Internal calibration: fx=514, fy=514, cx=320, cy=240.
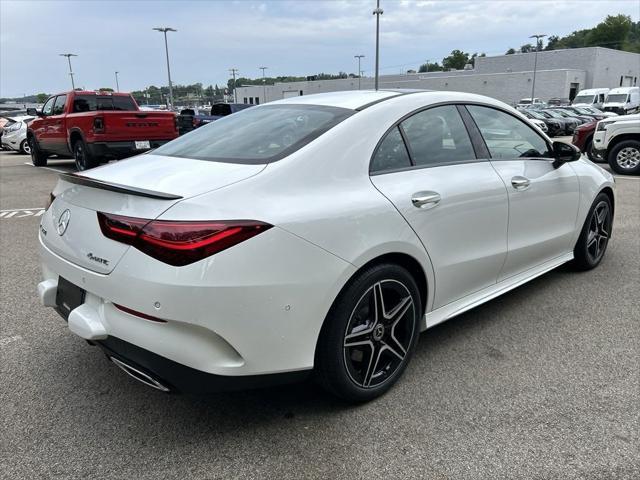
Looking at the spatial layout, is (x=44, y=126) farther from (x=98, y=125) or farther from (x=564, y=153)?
(x=564, y=153)

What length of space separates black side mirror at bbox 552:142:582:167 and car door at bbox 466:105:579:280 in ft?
0.13

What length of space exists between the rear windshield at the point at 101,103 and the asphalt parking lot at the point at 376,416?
960cm

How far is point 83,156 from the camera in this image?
1110cm

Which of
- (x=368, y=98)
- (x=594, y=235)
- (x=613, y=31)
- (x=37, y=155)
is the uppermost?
(x=613, y=31)

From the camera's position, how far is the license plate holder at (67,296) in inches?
92.9

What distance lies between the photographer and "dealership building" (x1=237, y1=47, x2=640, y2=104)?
60.3 metres

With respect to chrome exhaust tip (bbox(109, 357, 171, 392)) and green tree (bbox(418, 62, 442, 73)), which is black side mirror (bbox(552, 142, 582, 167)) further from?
green tree (bbox(418, 62, 442, 73))

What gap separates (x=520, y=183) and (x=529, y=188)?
144 millimetres

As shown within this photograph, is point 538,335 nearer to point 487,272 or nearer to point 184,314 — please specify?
point 487,272

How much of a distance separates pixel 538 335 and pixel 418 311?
114 centimetres

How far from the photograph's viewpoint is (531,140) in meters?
3.87

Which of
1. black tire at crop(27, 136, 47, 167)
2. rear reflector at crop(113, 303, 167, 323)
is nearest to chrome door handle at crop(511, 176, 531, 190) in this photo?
rear reflector at crop(113, 303, 167, 323)

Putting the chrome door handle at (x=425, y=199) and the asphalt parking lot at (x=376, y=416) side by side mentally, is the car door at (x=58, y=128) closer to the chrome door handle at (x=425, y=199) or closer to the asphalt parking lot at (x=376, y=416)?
the asphalt parking lot at (x=376, y=416)

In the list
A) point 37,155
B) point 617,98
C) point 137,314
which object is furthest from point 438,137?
point 617,98
